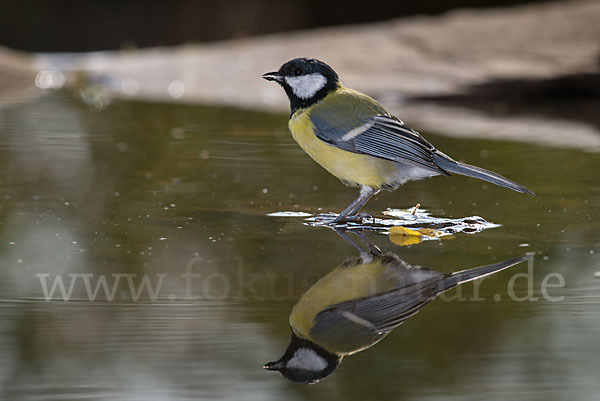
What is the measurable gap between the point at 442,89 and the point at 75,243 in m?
5.06

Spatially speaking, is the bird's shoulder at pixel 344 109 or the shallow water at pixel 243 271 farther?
the bird's shoulder at pixel 344 109

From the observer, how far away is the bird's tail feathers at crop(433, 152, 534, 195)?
3.71m

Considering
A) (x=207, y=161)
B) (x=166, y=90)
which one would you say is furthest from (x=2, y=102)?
(x=207, y=161)

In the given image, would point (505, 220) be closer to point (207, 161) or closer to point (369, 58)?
point (207, 161)

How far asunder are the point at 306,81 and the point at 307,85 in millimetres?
19

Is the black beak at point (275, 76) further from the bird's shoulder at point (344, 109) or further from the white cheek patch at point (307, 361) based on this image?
the white cheek patch at point (307, 361)

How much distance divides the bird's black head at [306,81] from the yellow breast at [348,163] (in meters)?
0.13

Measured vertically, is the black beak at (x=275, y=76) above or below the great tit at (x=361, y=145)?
above

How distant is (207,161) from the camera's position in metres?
5.09

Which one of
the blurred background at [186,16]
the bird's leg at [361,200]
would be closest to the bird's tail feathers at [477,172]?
the bird's leg at [361,200]

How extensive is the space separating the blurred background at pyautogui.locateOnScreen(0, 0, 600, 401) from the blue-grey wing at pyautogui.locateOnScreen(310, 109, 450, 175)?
27cm

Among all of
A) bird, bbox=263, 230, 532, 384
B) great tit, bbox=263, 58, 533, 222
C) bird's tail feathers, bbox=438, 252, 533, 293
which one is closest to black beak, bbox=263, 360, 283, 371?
bird, bbox=263, 230, 532, 384

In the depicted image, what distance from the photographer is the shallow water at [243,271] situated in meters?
2.07

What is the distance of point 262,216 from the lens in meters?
3.83
